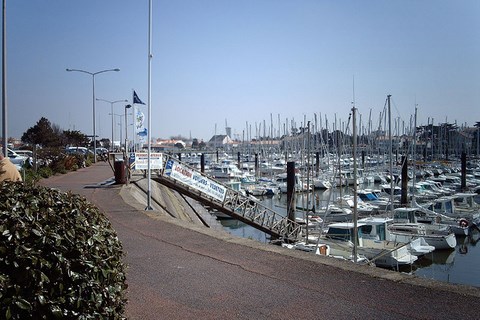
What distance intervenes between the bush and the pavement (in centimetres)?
196

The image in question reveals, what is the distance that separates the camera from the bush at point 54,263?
11.7 feet

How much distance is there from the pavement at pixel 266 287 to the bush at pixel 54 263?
6.43 ft

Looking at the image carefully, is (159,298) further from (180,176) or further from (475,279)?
(475,279)

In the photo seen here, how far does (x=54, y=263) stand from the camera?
3709mm

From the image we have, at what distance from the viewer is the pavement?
19.5 feet

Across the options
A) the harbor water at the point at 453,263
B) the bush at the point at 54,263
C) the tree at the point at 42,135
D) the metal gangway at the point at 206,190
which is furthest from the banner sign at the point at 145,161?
the tree at the point at 42,135

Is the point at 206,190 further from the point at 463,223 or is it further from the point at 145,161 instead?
the point at 463,223

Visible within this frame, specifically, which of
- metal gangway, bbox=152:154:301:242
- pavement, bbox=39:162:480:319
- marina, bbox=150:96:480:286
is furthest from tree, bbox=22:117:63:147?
pavement, bbox=39:162:480:319

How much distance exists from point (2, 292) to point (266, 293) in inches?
160

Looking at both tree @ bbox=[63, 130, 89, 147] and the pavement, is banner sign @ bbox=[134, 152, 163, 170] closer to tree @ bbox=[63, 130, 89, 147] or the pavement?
the pavement

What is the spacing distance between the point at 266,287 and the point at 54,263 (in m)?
4.01

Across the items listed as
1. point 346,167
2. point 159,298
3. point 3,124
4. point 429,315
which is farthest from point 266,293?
point 346,167

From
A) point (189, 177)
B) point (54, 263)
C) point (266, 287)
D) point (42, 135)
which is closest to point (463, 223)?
point (189, 177)

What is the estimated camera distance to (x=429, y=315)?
5.82 m
